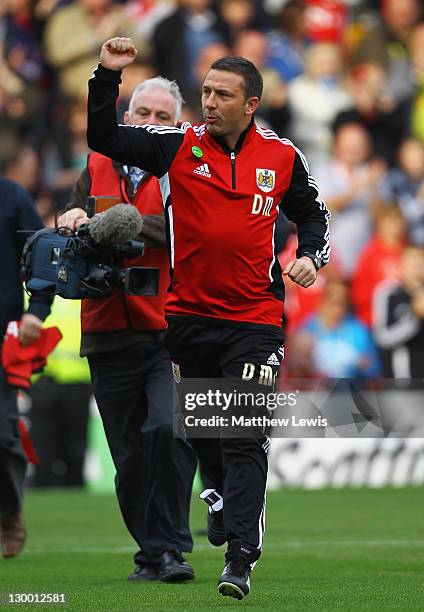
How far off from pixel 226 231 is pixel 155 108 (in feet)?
4.71

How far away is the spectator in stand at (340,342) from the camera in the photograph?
16.2m

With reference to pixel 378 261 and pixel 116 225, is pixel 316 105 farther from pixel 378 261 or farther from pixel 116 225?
pixel 116 225

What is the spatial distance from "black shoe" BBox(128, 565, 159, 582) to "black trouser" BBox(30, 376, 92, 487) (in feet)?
25.7

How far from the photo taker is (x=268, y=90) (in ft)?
59.0

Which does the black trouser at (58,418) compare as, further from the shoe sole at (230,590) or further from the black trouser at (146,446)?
the shoe sole at (230,590)

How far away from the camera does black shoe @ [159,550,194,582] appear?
24.7 ft

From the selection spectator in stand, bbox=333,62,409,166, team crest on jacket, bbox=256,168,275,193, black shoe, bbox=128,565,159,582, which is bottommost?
black shoe, bbox=128,565,159,582

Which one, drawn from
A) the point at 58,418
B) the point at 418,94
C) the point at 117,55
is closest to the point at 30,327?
the point at 117,55

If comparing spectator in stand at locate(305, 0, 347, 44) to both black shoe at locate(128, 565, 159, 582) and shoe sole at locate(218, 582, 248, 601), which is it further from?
shoe sole at locate(218, 582, 248, 601)

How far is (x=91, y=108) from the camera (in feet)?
21.2

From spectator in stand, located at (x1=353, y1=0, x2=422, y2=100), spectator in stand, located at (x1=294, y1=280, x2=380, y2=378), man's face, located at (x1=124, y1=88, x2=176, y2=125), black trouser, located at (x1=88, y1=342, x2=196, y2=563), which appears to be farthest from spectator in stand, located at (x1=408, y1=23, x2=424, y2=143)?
black trouser, located at (x1=88, y1=342, x2=196, y2=563)

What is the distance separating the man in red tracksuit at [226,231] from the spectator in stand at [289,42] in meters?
11.7

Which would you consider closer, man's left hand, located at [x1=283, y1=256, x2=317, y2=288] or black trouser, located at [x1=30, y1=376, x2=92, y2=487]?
man's left hand, located at [x1=283, y1=256, x2=317, y2=288]

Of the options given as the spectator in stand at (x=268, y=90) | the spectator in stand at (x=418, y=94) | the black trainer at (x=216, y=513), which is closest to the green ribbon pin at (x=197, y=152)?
the black trainer at (x=216, y=513)
